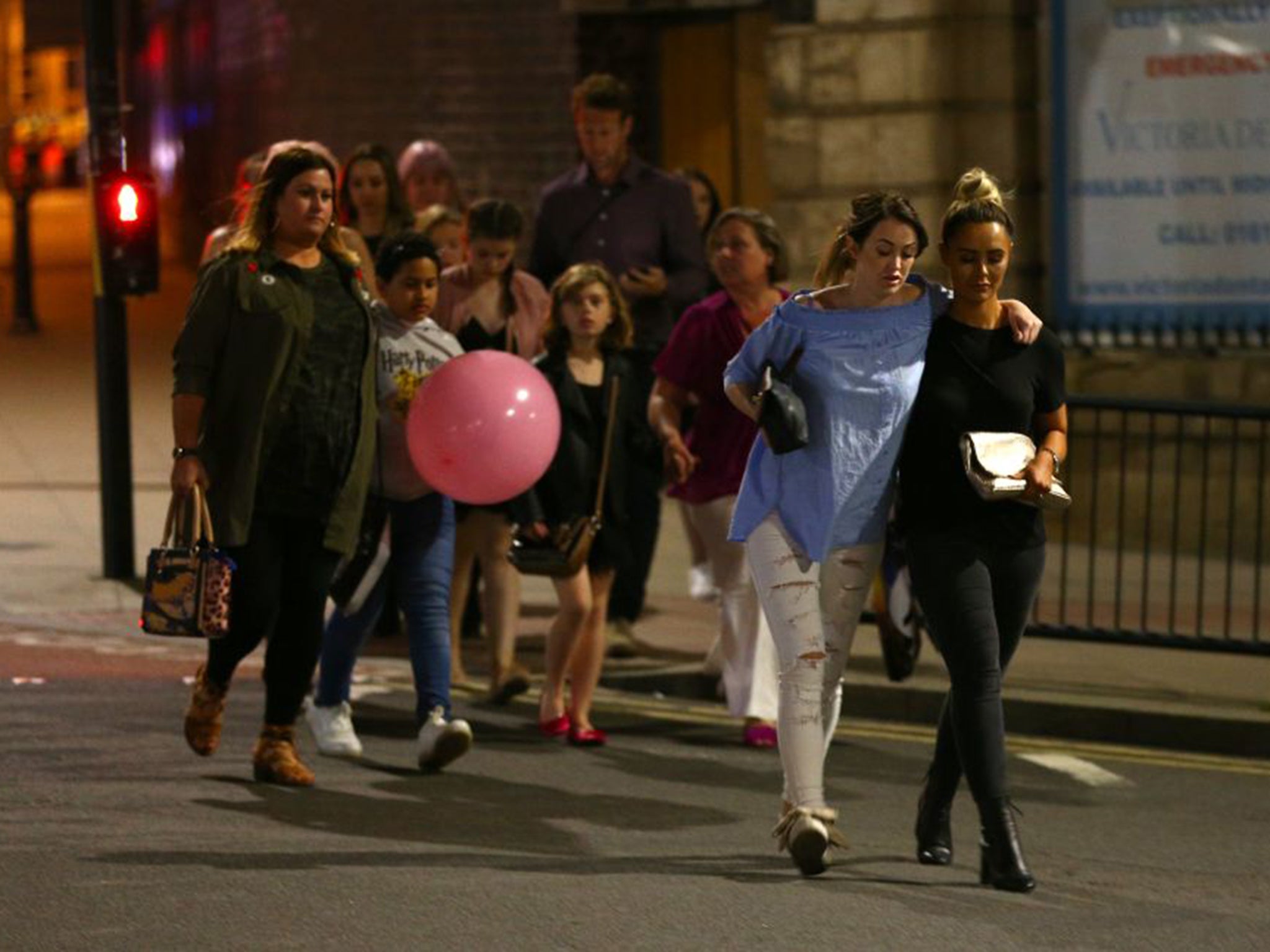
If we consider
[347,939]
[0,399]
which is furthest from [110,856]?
[0,399]

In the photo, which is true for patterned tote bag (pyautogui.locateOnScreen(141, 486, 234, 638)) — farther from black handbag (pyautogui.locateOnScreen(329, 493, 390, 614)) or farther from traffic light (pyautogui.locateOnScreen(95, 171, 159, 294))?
traffic light (pyautogui.locateOnScreen(95, 171, 159, 294))

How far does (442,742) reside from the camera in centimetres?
853

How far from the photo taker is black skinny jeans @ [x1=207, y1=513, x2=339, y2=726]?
27.2 ft

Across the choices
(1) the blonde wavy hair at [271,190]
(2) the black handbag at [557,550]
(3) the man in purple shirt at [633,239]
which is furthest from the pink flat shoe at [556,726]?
(1) the blonde wavy hair at [271,190]

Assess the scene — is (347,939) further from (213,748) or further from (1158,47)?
(1158,47)

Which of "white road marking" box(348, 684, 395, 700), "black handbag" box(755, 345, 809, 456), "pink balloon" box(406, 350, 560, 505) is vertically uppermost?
"black handbag" box(755, 345, 809, 456)

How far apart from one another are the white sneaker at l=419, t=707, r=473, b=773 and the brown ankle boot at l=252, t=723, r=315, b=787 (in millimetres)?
348

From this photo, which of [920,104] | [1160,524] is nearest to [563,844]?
[1160,524]

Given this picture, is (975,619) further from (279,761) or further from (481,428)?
(279,761)

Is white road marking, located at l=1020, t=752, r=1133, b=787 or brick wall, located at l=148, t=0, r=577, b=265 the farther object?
brick wall, located at l=148, t=0, r=577, b=265

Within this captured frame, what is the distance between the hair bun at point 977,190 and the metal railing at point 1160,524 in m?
4.45

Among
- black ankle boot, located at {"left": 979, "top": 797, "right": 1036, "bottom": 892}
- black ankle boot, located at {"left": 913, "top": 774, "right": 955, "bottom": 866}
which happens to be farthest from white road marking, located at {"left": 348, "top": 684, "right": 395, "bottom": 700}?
black ankle boot, located at {"left": 979, "top": 797, "right": 1036, "bottom": 892}

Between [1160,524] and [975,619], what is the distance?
267 inches

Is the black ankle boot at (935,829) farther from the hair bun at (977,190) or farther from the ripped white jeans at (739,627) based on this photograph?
the ripped white jeans at (739,627)
